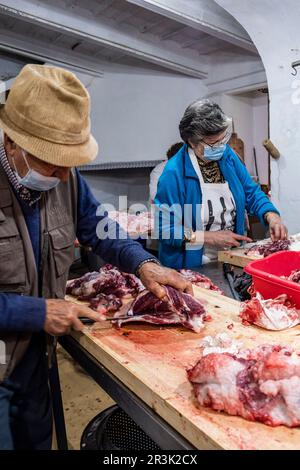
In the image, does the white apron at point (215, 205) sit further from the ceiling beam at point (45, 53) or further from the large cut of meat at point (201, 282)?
the ceiling beam at point (45, 53)

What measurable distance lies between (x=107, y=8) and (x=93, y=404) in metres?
5.45

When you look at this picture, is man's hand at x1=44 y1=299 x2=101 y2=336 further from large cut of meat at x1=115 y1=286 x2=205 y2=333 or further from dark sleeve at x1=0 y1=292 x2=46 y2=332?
large cut of meat at x1=115 y1=286 x2=205 y2=333

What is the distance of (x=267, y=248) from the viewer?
3865mm

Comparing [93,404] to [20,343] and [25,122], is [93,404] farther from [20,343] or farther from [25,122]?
[25,122]

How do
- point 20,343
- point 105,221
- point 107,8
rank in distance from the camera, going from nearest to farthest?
point 20,343 < point 105,221 < point 107,8

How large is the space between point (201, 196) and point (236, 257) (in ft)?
2.27

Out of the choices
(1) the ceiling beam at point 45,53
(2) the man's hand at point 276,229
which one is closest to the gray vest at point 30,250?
(2) the man's hand at point 276,229

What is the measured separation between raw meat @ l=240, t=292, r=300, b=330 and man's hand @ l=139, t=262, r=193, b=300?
0.40 metres

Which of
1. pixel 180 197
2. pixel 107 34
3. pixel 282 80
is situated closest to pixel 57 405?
pixel 180 197

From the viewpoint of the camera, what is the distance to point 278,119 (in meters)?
5.54

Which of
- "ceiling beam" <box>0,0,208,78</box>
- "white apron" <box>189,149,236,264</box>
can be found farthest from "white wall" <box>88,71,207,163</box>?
"white apron" <box>189,149,236,264</box>

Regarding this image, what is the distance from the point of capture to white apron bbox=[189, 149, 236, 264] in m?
3.75

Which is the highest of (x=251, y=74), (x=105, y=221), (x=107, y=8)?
(x=107, y=8)

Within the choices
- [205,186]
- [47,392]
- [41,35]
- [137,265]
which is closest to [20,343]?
[47,392]
